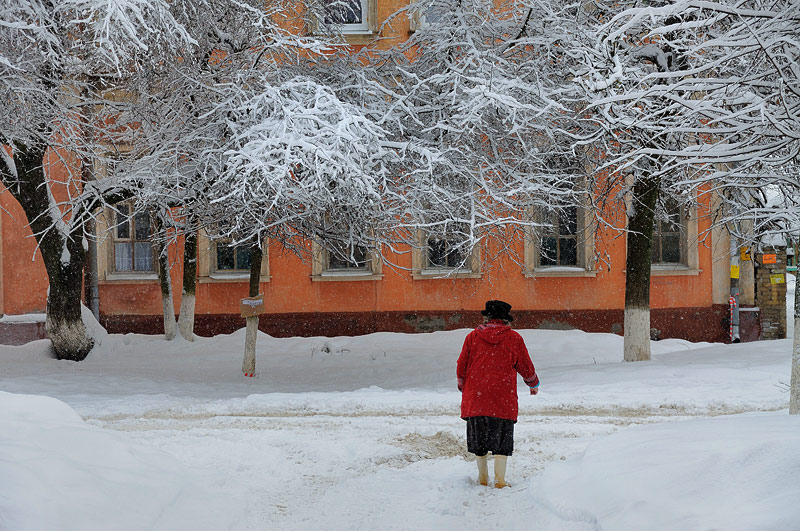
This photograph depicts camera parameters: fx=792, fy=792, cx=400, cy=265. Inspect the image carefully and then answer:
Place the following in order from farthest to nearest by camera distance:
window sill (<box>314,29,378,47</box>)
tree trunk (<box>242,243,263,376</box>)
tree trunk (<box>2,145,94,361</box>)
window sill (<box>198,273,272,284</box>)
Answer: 1. window sill (<box>198,273,272,284</box>)
2. window sill (<box>314,29,378,47</box>)
3. tree trunk (<box>2,145,94,361</box>)
4. tree trunk (<box>242,243,263,376</box>)

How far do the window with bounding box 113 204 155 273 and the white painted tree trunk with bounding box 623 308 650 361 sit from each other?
36.3 ft

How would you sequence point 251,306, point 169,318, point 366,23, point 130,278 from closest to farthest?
point 251,306 < point 169,318 < point 366,23 < point 130,278

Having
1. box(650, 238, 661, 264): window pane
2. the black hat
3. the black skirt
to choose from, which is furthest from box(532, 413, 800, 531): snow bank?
box(650, 238, 661, 264): window pane

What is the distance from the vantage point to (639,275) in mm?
13297

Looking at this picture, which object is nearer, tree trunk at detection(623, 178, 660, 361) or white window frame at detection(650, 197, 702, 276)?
→ tree trunk at detection(623, 178, 660, 361)

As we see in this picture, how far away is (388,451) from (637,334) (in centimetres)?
723

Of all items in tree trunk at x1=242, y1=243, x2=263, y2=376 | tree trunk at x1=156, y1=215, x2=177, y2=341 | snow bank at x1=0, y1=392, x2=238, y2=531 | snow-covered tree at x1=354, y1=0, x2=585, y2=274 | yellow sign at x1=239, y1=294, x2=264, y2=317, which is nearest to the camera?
snow bank at x1=0, y1=392, x2=238, y2=531

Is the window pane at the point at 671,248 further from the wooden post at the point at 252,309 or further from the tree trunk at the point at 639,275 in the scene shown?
the wooden post at the point at 252,309

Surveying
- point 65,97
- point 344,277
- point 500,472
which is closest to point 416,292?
point 344,277

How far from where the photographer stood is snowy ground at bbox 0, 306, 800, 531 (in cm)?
443

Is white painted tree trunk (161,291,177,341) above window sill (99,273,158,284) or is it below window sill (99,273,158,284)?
below

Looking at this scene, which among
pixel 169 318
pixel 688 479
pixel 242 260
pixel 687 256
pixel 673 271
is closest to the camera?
pixel 688 479

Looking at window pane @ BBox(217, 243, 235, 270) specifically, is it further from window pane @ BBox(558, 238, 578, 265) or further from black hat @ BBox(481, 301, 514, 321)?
black hat @ BBox(481, 301, 514, 321)

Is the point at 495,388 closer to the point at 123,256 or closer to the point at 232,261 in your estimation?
the point at 232,261
